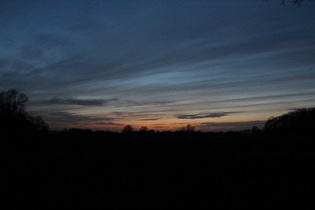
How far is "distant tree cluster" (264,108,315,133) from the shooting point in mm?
82756

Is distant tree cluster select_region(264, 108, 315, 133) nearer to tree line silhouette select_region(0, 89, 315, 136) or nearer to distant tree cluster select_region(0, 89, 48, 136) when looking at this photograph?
tree line silhouette select_region(0, 89, 315, 136)

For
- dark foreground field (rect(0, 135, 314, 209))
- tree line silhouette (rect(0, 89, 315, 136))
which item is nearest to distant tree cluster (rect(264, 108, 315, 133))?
tree line silhouette (rect(0, 89, 315, 136))

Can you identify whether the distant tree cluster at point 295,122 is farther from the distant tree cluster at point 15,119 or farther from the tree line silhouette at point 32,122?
the distant tree cluster at point 15,119

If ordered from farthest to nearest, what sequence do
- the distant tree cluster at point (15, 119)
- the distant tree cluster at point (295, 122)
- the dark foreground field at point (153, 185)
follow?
1. the distant tree cluster at point (295, 122)
2. the distant tree cluster at point (15, 119)
3. the dark foreground field at point (153, 185)

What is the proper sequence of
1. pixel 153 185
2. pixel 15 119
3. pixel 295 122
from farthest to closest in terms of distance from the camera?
pixel 295 122 < pixel 15 119 < pixel 153 185

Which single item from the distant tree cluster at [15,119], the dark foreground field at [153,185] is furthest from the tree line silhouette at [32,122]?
the dark foreground field at [153,185]

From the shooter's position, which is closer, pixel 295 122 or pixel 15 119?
pixel 15 119

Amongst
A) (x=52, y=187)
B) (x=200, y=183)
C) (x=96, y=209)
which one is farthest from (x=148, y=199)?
(x=52, y=187)

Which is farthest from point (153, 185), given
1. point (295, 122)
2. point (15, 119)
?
point (295, 122)

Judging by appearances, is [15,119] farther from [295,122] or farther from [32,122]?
[295,122]

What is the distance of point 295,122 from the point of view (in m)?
98.1

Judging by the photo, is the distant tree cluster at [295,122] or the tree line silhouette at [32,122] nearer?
the tree line silhouette at [32,122]

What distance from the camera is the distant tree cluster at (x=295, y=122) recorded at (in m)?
82.8

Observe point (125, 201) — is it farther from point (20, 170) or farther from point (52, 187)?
point (20, 170)
